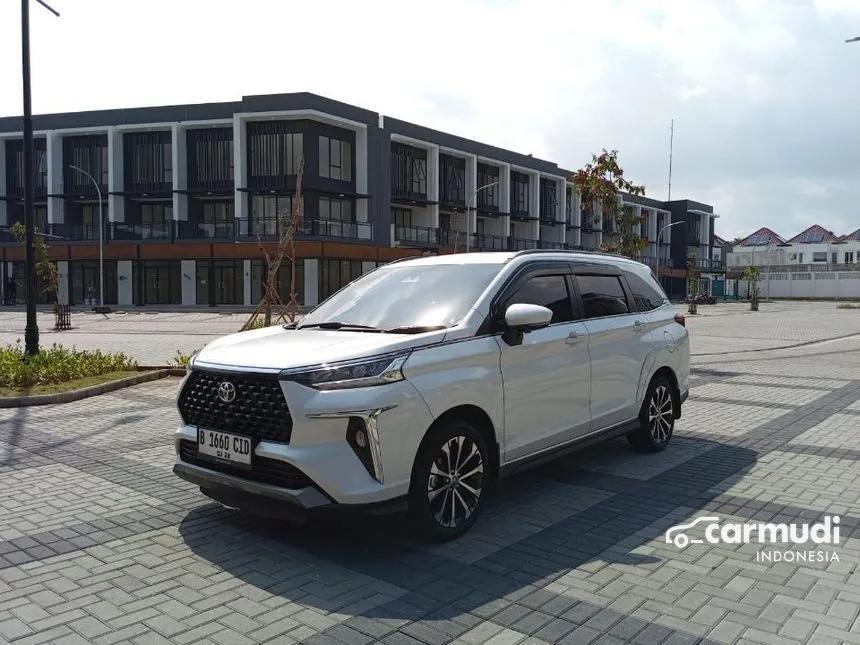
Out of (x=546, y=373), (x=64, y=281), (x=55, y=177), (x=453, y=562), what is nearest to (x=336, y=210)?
(x=64, y=281)

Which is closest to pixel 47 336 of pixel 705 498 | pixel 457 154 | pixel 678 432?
pixel 678 432

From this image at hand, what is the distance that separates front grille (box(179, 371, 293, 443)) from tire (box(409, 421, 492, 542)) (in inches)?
34.4

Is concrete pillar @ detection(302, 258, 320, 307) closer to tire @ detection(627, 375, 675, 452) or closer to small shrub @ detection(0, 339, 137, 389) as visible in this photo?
small shrub @ detection(0, 339, 137, 389)

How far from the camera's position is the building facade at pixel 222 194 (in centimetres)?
4697

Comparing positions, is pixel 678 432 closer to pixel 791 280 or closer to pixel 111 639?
pixel 111 639

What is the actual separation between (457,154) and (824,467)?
2122 inches

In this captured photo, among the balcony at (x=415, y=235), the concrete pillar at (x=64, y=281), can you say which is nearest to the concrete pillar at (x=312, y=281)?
the balcony at (x=415, y=235)

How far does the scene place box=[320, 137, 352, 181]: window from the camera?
4778 centimetres

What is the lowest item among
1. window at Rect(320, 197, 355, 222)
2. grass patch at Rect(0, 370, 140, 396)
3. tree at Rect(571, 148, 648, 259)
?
grass patch at Rect(0, 370, 140, 396)

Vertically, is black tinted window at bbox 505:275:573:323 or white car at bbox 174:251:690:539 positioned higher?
black tinted window at bbox 505:275:573:323

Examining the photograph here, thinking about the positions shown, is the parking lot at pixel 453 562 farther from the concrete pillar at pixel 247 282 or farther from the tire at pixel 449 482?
the concrete pillar at pixel 247 282

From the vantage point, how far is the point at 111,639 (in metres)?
3.43

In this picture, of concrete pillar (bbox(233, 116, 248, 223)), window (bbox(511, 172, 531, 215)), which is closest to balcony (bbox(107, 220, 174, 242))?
concrete pillar (bbox(233, 116, 248, 223))

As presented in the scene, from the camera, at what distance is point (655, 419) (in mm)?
7148
